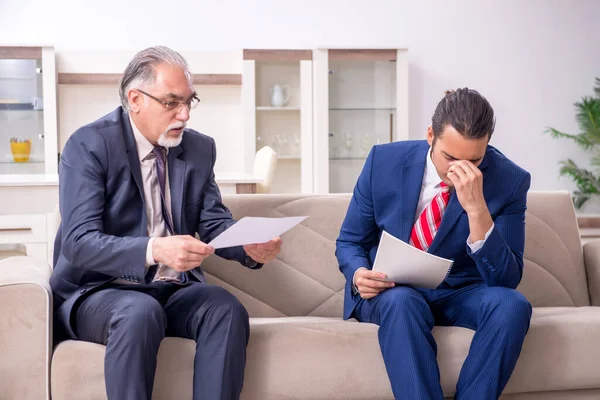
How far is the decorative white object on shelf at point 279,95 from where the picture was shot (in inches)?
221

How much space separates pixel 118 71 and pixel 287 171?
4.69ft

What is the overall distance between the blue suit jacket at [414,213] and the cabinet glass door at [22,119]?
3.79 metres

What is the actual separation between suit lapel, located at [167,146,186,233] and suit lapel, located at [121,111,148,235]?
3.4 inches

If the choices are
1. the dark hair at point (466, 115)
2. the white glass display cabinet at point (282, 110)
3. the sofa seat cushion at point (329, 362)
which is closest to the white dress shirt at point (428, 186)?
the dark hair at point (466, 115)

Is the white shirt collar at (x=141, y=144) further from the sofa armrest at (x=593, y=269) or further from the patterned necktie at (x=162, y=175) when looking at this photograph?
the sofa armrest at (x=593, y=269)

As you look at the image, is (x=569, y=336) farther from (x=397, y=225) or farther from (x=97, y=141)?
(x=97, y=141)

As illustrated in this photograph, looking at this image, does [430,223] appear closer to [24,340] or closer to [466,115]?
[466,115]

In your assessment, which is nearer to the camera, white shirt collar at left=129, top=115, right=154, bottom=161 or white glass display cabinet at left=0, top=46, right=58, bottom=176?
white shirt collar at left=129, top=115, right=154, bottom=161

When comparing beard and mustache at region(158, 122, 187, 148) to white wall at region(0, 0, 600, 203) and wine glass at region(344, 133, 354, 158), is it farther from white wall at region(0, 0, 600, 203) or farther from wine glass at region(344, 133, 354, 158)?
white wall at region(0, 0, 600, 203)

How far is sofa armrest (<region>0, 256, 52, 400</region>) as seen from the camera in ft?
5.80

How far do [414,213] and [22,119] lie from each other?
4033 millimetres

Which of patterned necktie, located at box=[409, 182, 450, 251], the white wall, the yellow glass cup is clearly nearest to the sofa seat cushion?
patterned necktie, located at box=[409, 182, 450, 251]

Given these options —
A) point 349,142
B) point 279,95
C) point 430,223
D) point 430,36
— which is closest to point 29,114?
point 279,95

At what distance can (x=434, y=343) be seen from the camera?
1.87m
